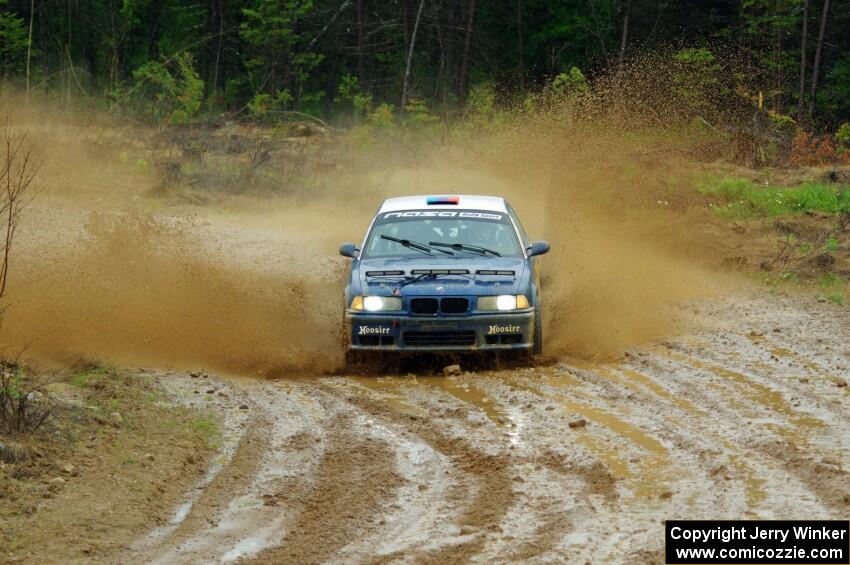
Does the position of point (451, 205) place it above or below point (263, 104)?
below

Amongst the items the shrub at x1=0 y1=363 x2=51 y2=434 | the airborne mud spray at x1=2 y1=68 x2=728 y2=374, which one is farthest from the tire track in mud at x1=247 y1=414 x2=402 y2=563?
the airborne mud spray at x1=2 y1=68 x2=728 y2=374

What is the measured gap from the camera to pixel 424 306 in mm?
11367

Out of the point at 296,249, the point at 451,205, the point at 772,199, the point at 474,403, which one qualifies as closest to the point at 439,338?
the point at 474,403

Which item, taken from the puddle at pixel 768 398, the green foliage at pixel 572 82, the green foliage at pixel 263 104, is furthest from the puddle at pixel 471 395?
the green foliage at pixel 263 104

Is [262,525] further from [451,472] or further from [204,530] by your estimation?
[451,472]

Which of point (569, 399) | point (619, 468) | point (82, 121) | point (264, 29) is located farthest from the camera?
point (264, 29)

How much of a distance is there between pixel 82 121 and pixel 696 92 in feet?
51.1

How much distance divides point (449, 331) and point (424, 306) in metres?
0.34

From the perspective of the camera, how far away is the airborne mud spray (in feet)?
41.7

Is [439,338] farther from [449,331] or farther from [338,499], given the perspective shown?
[338,499]

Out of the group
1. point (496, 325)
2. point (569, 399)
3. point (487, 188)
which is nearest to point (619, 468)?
point (569, 399)

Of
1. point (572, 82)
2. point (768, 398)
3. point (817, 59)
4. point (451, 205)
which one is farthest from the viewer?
point (817, 59)

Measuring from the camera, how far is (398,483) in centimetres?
739

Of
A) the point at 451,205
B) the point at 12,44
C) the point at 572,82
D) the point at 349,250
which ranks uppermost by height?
the point at 12,44
